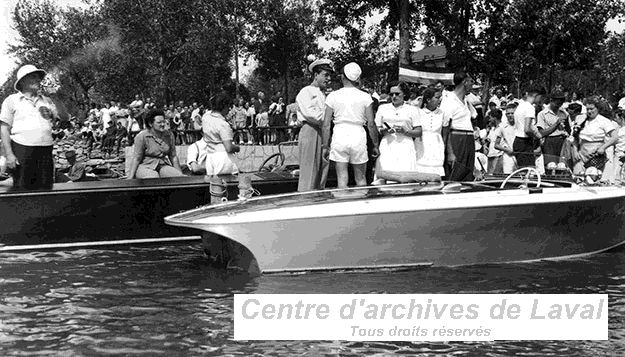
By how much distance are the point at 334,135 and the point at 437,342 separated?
3804 millimetres

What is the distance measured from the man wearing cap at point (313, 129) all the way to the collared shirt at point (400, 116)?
71 cm

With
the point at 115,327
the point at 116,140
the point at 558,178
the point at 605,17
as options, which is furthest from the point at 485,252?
the point at 605,17

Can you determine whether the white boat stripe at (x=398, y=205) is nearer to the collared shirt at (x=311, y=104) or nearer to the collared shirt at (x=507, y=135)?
the collared shirt at (x=311, y=104)

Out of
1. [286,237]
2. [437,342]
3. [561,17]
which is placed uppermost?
[561,17]

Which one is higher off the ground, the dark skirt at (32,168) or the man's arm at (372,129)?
the man's arm at (372,129)

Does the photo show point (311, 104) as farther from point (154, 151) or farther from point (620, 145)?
point (620, 145)

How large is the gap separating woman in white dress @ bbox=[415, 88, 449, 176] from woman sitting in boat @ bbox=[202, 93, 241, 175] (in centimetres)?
202

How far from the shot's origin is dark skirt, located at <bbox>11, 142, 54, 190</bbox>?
991 centimetres

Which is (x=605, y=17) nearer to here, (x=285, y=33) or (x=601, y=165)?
(x=285, y=33)

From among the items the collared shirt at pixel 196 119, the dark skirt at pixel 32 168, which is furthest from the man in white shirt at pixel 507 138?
the collared shirt at pixel 196 119

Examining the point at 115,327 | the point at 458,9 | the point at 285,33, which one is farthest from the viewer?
the point at 285,33

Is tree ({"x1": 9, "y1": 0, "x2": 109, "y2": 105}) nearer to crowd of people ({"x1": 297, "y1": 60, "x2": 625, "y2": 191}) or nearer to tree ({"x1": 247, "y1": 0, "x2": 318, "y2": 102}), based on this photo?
tree ({"x1": 247, "y1": 0, "x2": 318, "y2": 102})

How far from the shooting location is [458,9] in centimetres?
3334

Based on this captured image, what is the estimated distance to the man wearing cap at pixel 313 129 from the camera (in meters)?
10.1
